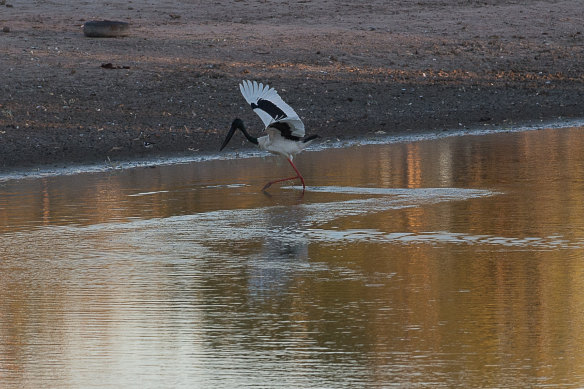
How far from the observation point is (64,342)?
5.50 m

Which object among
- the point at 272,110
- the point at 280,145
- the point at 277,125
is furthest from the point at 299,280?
the point at 280,145

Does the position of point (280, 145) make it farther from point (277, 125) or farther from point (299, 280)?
point (299, 280)

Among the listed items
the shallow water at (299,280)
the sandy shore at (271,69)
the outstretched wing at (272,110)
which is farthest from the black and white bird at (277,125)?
the sandy shore at (271,69)

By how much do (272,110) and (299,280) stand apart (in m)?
4.42

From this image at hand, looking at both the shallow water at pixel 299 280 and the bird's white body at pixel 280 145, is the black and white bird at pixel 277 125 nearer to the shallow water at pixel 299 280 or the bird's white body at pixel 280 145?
the bird's white body at pixel 280 145

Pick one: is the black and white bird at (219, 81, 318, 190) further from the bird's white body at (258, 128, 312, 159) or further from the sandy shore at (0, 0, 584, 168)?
the sandy shore at (0, 0, 584, 168)

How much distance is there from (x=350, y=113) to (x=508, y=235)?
8.14 m

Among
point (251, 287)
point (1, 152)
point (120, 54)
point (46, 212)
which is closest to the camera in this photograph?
point (251, 287)

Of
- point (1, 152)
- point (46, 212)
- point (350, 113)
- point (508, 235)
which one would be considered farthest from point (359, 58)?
point (508, 235)

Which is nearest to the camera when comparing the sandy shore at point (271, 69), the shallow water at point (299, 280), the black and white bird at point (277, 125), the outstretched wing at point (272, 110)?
the shallow water at point (299, 280)

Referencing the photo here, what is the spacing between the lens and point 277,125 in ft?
35.6

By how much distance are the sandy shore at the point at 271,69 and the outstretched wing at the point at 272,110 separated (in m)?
2.73

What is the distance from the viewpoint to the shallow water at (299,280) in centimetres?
503

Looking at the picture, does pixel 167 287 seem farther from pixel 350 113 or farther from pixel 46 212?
pixel 350 113
